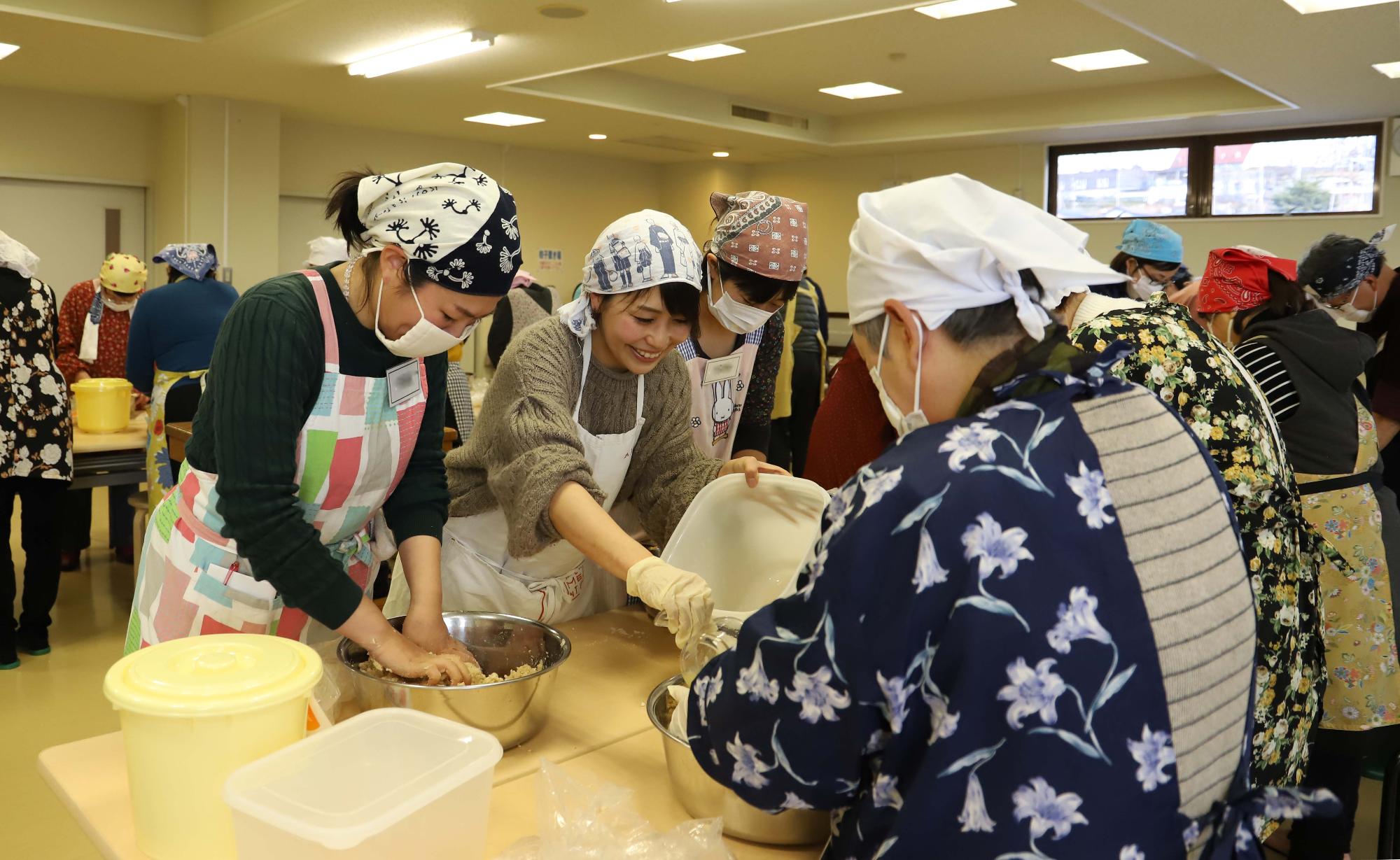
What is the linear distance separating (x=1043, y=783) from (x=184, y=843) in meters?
0.89

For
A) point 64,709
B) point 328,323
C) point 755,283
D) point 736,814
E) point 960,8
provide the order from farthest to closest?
point 960,8 → point 64,709 → point 755,283 → point 328,323 → point 736,814

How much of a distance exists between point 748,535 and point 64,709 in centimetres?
280

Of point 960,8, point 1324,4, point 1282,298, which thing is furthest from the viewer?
point 960,8

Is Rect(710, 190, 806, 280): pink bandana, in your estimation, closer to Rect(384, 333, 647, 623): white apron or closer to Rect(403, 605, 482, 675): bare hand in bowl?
Rect(384, 333, 647, 623): white apron

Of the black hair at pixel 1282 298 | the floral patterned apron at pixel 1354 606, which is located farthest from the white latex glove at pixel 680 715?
the black hair at pixel 1282 298

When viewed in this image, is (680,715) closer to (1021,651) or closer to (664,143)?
(1021,651)

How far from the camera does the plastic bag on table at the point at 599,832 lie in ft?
3.61

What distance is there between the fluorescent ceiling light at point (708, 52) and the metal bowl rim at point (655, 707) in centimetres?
540

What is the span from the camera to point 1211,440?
1.71 metres

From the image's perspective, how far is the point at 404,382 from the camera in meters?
1.58

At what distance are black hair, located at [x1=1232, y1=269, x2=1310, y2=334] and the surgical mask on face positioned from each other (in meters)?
1.94

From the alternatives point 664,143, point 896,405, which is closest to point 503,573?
point 896,405

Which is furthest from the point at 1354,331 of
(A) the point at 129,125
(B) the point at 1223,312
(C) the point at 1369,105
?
(A) the point at 129,125

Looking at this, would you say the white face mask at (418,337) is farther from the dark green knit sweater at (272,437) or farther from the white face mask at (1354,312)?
the white face mask at (1354,312)
